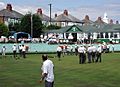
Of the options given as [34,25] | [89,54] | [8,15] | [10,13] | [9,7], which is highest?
[9,7]

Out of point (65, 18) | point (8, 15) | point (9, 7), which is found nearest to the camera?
point (8, 15)

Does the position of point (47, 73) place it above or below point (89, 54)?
below

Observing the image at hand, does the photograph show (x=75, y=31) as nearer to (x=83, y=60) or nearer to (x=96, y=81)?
(x=83, y=60)

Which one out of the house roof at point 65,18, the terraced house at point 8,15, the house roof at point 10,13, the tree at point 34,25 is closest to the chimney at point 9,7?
the terraced house at point 8,15

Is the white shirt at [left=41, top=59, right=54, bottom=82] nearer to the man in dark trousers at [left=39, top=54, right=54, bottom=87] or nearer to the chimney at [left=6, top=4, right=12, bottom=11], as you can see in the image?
the man in dark trousers at [left=39, top=54, right=54, bottom=87]

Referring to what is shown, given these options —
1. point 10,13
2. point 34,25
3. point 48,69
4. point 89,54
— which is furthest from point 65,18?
point 48,69

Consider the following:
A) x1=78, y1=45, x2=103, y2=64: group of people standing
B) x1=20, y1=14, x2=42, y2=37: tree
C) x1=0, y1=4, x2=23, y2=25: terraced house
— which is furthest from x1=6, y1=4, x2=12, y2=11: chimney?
x1=78, y1=45, x2=103, y2=64: group of people standing

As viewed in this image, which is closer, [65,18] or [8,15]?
[8,15]

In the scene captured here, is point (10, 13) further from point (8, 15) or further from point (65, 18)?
point (65, 18)

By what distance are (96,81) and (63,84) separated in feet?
8.40

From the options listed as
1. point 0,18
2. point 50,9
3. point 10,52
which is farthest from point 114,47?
point 0,18

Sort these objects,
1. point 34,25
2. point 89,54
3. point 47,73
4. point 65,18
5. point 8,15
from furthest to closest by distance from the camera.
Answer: point 65,18
point 8,15
point 34,25
point 89,54
point 47,73

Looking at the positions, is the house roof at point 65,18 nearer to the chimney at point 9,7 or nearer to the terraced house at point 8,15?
the terraced house at point 8,15

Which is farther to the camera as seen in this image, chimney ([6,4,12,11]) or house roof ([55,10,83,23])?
house roof ([55,10,83,23])
